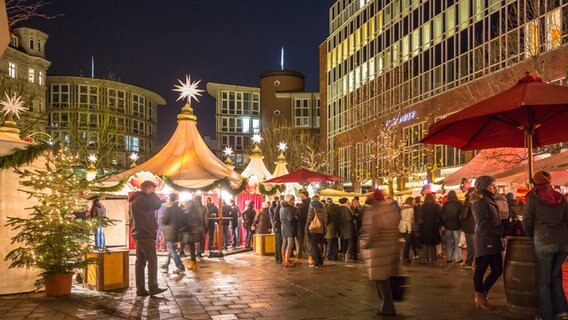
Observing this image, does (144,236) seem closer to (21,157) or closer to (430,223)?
(21,157)

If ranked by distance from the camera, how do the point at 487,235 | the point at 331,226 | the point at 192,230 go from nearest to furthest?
1. the point at 487,235
2. the point at 192,230
3. the point at 331,226

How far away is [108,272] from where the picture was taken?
10.5 meters

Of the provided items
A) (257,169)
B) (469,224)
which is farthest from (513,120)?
(257,169)

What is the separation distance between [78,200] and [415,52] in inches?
1305

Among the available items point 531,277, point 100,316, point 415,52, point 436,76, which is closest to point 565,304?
point 531,277

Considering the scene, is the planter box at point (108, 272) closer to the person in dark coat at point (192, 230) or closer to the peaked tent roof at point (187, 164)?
the person in dark coat at point (192, 230)

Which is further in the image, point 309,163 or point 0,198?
point 309,163

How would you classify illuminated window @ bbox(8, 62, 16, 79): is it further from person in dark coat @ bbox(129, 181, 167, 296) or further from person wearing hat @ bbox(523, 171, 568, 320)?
person wearing hat @ bbox(523, 171, 568, 320)

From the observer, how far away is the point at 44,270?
9.98m

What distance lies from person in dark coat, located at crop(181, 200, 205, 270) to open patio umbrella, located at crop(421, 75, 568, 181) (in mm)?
6535

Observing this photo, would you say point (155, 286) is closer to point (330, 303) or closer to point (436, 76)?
point (330, 303)

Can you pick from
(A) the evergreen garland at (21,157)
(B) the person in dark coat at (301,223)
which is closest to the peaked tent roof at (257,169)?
(B) the person in dark coat at (301,223)

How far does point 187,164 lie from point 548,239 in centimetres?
1212

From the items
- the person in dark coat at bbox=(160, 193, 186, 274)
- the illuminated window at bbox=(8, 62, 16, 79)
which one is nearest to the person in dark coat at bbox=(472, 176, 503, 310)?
the person in dark coat at bbox=(160, 193, 186, 274)
